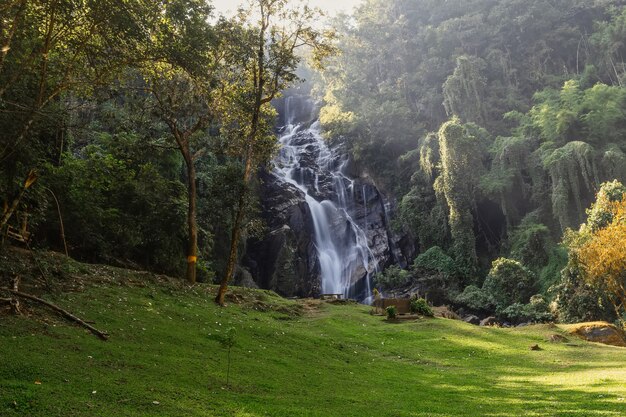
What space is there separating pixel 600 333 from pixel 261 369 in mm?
19211

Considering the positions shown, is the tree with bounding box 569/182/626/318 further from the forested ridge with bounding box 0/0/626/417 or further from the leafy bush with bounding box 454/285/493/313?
the leafy bush with bounding box 454/285/493/313

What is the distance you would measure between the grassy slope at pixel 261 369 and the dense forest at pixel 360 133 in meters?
3.56

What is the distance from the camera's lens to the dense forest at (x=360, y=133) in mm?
13594

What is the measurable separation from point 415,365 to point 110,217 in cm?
1481

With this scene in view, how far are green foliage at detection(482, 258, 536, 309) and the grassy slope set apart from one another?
18602mm

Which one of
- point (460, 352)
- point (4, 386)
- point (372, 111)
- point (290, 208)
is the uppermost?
point (372, 111)

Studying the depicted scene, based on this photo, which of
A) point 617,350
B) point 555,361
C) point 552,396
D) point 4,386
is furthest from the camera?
point 617,350

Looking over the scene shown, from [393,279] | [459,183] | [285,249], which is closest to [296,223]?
[285,249]

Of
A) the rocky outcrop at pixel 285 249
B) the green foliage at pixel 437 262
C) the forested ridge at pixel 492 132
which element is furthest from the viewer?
the green foliage at pixel 437 262

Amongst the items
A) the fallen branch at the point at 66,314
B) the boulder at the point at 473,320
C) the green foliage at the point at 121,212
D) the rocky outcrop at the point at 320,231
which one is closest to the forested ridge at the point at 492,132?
the boulder at the point at 473,320

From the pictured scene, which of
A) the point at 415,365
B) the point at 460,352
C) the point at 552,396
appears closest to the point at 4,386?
the point at 552,396

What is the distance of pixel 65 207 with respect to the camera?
19891 mm

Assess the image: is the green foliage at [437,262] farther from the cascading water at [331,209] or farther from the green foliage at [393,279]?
the cascading water at [331,209]

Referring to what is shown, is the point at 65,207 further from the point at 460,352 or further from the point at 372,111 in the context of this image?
the point at 372,111
